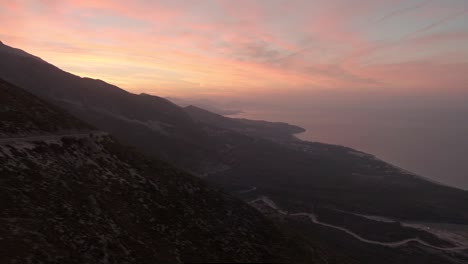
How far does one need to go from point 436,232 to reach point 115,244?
145126 millimetres

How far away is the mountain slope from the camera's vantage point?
106 feet

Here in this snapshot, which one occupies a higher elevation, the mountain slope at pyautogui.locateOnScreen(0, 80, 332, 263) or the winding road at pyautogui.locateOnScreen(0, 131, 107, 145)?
the winding road at pyautogui.locateOnScreen(0, 131, 107, 145)

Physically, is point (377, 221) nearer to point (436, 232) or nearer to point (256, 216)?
point (436, 232)

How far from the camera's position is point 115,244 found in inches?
1444

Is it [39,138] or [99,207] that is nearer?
[99,207]

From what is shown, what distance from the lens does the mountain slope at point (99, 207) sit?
32219 mm

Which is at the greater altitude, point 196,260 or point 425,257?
point 196,260

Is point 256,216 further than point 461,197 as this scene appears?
No

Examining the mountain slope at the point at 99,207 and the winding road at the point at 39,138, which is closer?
the mountain slope at the point at 99,207

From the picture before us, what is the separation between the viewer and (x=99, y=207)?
41.4 meters

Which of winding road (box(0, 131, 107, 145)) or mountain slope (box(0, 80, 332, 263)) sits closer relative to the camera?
mountain slope (box(0, 80, 332, 263))

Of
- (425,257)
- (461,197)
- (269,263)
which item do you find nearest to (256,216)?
(269,263)

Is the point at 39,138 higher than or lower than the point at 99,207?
higher

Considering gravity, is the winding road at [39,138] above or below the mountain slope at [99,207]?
above
